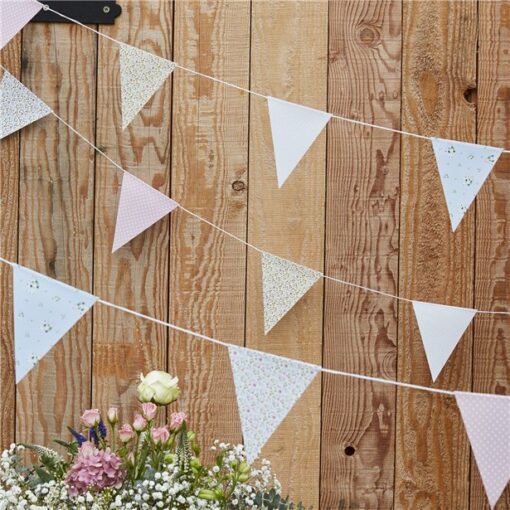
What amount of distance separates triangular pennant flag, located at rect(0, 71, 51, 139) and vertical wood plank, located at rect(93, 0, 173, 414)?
0.12m

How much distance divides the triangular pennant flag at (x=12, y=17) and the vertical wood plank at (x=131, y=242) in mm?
156

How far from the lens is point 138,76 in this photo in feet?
5.32

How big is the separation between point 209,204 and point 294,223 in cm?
18

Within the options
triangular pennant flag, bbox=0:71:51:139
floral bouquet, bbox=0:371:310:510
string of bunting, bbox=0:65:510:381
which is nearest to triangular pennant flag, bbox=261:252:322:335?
string of bunting, bbox=0:65:510:381

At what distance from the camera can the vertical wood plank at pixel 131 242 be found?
1680mm

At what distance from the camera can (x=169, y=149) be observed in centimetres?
169

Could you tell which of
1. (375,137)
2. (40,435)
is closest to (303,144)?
(375,137)

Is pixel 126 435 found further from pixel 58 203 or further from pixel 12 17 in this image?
pixel 12 17

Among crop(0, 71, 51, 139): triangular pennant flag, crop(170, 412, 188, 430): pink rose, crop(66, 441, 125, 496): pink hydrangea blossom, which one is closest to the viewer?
crop(66, 441, 125, 496): pink hydrangea blossom

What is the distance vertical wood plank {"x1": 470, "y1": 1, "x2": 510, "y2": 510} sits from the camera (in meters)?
1.67

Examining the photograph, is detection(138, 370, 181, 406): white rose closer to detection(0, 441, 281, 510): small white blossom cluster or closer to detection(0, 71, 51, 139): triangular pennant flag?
detection(0, 441, 281, 510): small white blossom cluster

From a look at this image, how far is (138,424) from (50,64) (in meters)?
0.81

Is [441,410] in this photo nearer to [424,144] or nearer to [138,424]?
[424,144]

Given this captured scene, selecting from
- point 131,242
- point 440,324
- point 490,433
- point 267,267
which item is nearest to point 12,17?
point 131,242
